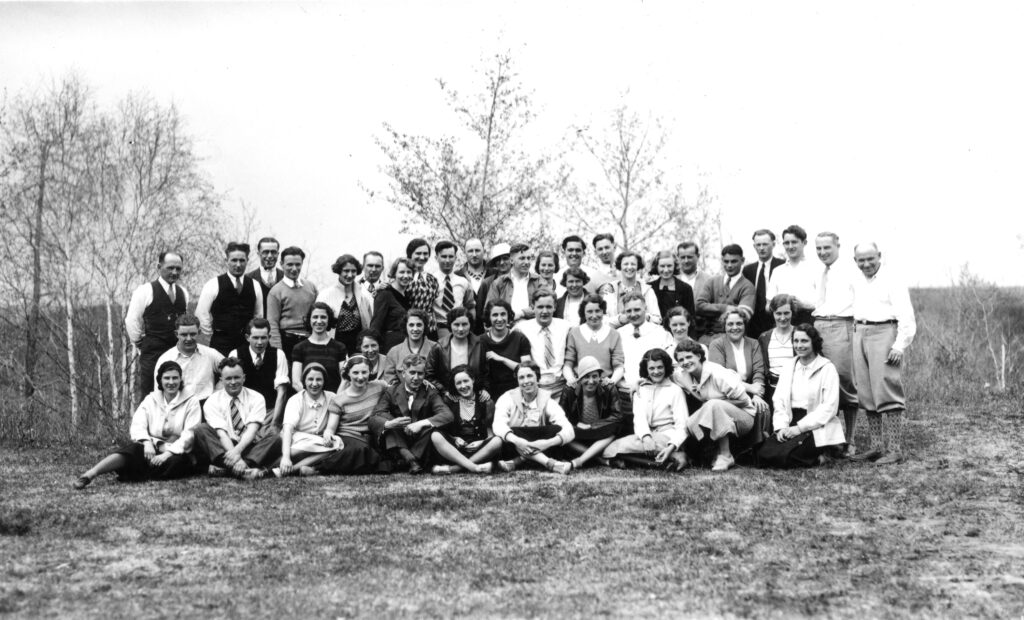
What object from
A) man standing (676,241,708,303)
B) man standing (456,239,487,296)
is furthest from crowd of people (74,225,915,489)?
man standing (456,239,487,296)

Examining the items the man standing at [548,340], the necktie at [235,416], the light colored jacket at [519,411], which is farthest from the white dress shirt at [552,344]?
the necktie at [235,416]

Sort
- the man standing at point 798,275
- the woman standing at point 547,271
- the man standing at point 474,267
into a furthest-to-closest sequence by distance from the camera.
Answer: the man standing at point 474,267
the woman standing at point 547,271
the man standing at point 798,275

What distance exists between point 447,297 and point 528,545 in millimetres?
4300

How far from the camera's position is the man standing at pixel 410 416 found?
7.91m

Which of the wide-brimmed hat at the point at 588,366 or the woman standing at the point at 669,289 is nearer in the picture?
the wide-brimmed hat at the point at 588,366

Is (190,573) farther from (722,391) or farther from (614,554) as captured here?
(722,391)

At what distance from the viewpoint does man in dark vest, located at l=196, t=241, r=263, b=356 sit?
8750mm

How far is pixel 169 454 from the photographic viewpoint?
7551mm

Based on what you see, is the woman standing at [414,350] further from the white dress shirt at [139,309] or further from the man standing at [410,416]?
the white dress shirt at [139,309]

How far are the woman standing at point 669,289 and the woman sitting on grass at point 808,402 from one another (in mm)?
1323

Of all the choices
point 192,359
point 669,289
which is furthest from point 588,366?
point 192,359

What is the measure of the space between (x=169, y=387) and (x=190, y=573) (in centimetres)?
346

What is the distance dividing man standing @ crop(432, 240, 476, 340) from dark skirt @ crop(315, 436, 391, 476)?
1.54 metres

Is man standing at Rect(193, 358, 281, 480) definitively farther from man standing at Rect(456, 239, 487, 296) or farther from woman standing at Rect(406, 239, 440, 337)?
man standing at Rect(456, 239, 487, 296)
